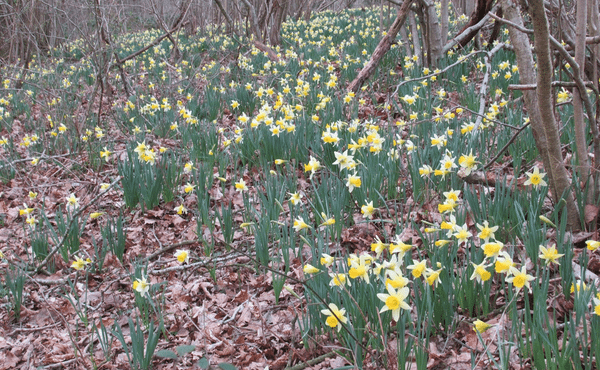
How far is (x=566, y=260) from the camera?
153cm

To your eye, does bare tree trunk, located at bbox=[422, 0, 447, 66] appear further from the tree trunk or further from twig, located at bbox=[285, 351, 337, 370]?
twig, located at bbox=[285, 351, 337, 370]

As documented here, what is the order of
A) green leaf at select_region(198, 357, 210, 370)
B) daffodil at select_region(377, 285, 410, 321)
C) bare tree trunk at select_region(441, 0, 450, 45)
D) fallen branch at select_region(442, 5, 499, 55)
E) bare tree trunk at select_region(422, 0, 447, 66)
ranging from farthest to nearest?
bare tree trunk at select_region(441, 0, 450, 45) < fallen branch at select_region(442, 5, 499, 55) < bare tree trunk at select_region(422, 0, 447, 66) < green leaf at select_region(198, 357, 210, 370) < daffodil at select_region(377, 285, 410, 321)

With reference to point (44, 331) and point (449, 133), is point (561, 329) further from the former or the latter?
point (44, 331)

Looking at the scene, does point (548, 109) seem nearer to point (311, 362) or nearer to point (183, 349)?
point (311, 362)

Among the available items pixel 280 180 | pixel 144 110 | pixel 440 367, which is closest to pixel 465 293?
pixel 440 367

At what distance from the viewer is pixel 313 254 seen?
186 cm

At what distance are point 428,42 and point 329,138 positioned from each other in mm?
3414

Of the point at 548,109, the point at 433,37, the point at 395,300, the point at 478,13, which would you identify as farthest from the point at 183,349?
the point at 478,13

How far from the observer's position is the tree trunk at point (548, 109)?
5.60 feet

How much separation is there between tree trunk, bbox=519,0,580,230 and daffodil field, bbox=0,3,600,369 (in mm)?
76

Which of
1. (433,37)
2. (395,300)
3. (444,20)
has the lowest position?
(395,300)

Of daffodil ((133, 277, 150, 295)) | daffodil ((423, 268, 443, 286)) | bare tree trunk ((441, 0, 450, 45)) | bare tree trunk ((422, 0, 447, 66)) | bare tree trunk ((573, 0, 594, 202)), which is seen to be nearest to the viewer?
daffodil ((423, 268, 443, 286))

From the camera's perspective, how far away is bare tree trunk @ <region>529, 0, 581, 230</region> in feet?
5.60

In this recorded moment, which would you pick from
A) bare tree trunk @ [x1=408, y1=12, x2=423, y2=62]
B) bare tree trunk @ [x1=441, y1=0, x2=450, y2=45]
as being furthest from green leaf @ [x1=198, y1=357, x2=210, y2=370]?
bare tree trunk @ [x1=441, y1=0, x2=450, y2=45]
